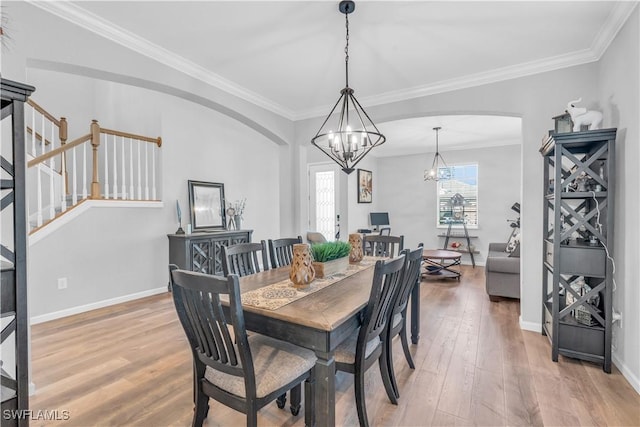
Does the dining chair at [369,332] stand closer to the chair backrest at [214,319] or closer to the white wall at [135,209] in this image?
the chair backrest at [214,319]

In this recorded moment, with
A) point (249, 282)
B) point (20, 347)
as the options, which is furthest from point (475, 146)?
point (20, 347)

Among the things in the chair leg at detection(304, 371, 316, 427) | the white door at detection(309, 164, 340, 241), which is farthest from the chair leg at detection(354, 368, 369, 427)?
the white door at detection(309, 164, 340, 241)

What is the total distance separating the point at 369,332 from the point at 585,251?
78.4 inches

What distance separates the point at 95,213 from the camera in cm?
392

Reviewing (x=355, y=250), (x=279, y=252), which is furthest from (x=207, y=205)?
(x=355, y=250)

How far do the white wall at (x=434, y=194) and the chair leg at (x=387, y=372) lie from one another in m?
5.70

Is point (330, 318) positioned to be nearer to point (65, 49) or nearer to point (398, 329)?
point (398, 329)

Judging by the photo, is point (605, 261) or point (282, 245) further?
point (282, 245)

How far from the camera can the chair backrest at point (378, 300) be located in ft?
5.33

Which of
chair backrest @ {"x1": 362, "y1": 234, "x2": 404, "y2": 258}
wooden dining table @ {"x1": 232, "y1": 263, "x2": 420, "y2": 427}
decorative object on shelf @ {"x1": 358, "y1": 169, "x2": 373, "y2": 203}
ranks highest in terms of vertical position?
decorative object on shelf @ {"x1": 358, "y1": 169, "x2": 373, "y2": 203}

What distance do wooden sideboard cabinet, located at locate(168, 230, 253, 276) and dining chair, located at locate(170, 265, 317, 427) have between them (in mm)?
2932

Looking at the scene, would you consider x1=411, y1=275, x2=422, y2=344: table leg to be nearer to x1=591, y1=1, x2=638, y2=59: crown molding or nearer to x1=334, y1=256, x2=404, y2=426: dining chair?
x1=334, y1=256, x2=404, y2=426: dining chair

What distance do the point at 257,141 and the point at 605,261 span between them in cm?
537

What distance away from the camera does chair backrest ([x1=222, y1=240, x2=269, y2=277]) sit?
2.35 meters
